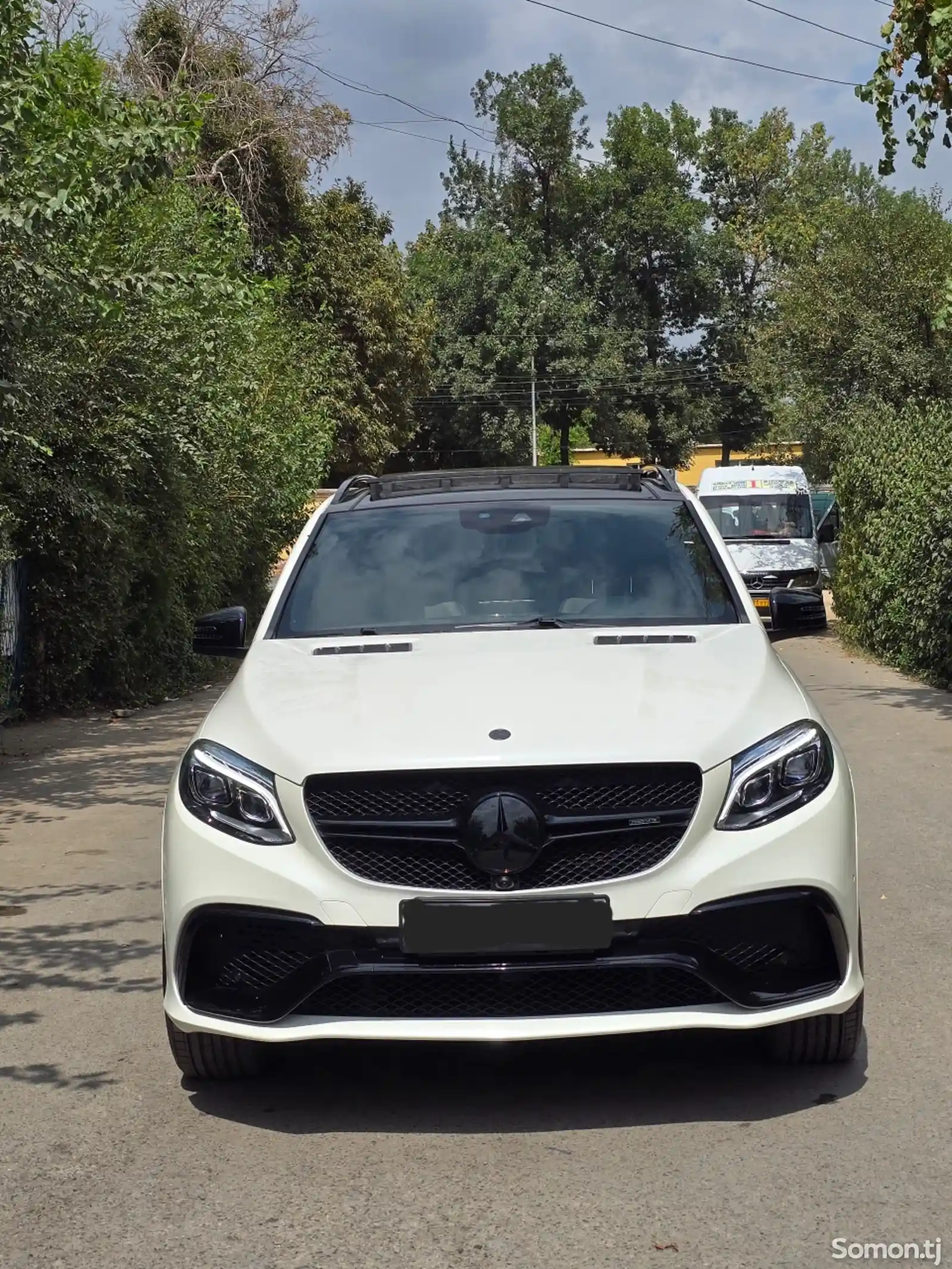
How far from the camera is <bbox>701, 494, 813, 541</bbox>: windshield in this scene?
26828 millimetres

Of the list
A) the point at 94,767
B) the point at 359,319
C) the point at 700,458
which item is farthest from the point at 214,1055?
the point at 700,458

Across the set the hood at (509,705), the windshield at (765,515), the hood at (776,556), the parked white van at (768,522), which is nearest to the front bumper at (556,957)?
the hood at (509,705)

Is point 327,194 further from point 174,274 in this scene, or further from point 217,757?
point 217,757

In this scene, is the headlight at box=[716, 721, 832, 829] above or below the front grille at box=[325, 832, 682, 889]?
above

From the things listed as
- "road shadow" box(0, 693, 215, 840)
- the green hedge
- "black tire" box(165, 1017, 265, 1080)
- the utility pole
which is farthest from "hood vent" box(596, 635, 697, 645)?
the utility pole

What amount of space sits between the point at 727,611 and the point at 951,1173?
6.95ft

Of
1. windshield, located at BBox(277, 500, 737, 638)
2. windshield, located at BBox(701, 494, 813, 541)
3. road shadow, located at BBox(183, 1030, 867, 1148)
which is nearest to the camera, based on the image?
road shadow, located at BBox(183, 1030, 867, 1148)

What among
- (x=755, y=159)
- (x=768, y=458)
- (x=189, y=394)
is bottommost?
(x=768, y=458)

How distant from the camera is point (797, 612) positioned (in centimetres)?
585

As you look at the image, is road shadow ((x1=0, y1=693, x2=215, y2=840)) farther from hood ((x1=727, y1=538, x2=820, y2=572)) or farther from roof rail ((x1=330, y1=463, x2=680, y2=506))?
hood ((x1=727, y1=538, x2=820, y2=572))

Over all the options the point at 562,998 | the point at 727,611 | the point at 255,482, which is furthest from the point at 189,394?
the point at 562,998

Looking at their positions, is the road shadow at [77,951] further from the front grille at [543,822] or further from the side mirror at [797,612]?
the side mirror at [797,612]

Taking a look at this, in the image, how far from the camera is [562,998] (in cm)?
415

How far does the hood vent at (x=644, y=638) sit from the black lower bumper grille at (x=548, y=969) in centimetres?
112
